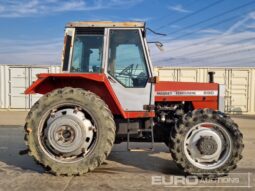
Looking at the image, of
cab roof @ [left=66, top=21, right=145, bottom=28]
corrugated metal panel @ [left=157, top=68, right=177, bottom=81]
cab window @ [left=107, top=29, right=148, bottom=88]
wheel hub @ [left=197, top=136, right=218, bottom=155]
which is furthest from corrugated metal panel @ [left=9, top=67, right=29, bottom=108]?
wheel hub @ [left=197, top=136, right=218, bottom=155]

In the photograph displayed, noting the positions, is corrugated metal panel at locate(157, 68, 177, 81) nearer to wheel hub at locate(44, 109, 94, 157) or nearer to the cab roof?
the cab roof

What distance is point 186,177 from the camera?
639cm

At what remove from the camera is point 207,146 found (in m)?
6.36

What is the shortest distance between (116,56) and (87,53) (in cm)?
52

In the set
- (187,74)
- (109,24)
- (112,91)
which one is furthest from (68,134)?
(187,74)

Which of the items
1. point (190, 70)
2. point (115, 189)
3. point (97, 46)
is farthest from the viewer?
point (190, 70)

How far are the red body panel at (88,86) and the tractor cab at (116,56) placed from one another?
0.12 m

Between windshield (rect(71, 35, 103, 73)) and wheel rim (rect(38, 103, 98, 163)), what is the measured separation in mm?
786

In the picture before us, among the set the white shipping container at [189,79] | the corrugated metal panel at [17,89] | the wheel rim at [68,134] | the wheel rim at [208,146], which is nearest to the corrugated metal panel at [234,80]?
the white shipping container at [189,79]

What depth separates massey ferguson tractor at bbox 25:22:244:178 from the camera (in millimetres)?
6363

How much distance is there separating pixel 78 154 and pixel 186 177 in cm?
186

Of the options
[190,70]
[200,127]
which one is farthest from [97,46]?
[190,70]

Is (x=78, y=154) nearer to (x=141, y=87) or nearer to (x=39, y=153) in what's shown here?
(x=39, y=153)

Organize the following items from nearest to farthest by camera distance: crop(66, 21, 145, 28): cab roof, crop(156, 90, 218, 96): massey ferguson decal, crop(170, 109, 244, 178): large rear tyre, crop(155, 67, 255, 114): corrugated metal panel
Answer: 1. crop(170, 109, 244, 178): large rear tyre
2. crop(66, 21, 145, 28): cab roof
3. crop(156, 90, 218, 96): massey ferguson decal
4. crop(155, 67, 255, 114): corrugated metal panel
